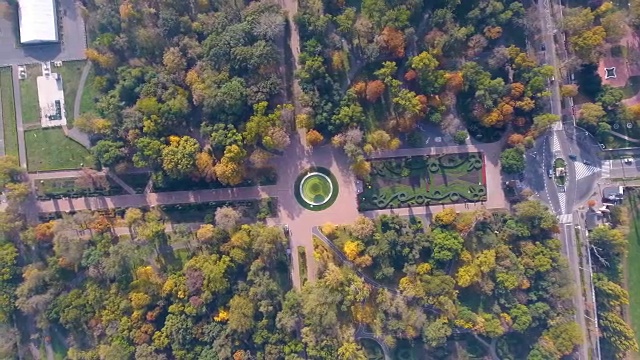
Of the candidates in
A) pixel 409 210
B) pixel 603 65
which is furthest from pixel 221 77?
pixel 603 65

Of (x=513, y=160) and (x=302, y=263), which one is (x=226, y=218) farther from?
(x=513, y=160)

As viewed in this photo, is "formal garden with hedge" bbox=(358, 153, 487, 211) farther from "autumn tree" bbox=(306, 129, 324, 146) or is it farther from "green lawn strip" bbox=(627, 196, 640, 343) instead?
"green lawn strip" bbox=(627, 196, 640, 343)

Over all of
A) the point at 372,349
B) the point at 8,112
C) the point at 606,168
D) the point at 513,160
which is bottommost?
the point at 372,349

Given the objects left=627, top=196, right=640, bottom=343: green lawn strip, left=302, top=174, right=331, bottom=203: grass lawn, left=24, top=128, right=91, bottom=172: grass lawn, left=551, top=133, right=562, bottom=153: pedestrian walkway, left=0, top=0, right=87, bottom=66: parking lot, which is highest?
left=0, top=0, right=87, bottom=66: parking lot

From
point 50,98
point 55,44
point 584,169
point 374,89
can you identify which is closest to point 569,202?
point 584,169

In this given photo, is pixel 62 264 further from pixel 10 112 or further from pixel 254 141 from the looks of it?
pixel 254 141

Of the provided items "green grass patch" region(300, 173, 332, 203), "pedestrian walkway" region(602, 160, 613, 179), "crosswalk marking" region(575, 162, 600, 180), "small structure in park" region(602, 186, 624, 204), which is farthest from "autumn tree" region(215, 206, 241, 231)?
"pedestrian walkway" region(602, 160, 613, 179)
